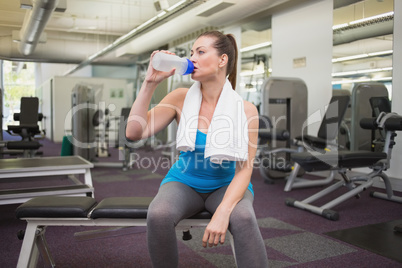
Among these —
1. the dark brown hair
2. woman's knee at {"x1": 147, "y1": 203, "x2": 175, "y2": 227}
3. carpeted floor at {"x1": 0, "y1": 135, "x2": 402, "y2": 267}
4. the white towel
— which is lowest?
carpeted floor at {"x1": 0, "y1": 135, "x2": 402, "y2": 267}

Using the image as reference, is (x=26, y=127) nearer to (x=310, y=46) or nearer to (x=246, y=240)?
(x=310, y=46)

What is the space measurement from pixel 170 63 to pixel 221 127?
0.30m

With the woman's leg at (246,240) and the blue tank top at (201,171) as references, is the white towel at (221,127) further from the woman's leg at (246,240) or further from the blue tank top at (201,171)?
the woman's leg at (246,240)

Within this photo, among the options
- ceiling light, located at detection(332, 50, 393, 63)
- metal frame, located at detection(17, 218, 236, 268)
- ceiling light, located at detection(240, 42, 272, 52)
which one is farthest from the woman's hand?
ceiling light, located at detection(240, 42, 272, 52)

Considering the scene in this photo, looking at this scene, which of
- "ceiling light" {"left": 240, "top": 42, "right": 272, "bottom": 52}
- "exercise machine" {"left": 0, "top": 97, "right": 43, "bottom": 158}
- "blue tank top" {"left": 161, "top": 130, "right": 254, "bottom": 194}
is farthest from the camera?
"ceiling light" {"left": 240, "top": 42, "right": 272, "bottom": 52}

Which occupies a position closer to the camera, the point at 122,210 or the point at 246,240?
the point at 246,240

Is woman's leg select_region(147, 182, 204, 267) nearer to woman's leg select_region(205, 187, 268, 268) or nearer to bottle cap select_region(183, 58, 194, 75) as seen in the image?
woman's leg select_region(205, 187, 268, 268)

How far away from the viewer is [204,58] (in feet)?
4.52

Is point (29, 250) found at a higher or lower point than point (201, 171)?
lower

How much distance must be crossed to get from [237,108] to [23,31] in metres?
3.95

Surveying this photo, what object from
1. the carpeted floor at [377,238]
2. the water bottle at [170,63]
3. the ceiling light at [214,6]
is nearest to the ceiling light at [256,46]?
the ceiling light at [214,6]

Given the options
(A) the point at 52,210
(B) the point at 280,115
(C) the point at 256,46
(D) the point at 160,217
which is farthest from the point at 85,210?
(C) the point at 256,46

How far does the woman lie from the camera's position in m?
1.21

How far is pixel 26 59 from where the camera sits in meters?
4.48
